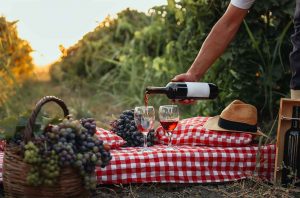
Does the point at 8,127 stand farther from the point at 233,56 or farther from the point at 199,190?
the point at 233,56

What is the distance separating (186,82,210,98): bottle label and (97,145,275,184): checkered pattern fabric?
322 millimetres

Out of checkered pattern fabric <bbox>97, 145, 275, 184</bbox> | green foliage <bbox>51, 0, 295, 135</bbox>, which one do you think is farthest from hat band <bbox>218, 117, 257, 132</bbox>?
green foliage <bbox>51, 0, 295, 135</bbox>

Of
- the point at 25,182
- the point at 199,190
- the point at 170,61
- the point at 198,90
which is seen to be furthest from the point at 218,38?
the point at 170,61

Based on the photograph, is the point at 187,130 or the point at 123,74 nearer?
the point at 187,130

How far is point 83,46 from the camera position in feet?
29.0

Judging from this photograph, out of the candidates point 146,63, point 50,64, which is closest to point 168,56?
point 146,63

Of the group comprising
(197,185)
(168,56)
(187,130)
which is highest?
(168,56)

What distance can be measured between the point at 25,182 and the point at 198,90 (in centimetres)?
128

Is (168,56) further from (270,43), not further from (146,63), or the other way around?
(270,43)

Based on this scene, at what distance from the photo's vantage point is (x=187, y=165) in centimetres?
345

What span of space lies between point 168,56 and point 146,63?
0.96 metres

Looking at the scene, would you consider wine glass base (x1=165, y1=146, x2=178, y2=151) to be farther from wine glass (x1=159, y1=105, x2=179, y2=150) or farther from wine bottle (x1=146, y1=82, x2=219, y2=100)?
wine bottle (x1=146, y1=82, x2=219, y2=100)

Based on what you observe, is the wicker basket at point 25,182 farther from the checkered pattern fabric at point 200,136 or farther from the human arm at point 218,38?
the human arm at point 218,38

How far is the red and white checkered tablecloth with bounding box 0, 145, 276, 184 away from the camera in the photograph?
11.0 ft
